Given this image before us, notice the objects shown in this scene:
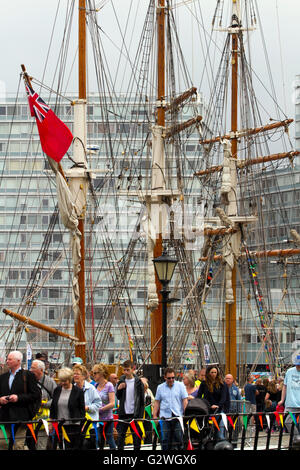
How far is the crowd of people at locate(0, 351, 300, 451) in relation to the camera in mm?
15781

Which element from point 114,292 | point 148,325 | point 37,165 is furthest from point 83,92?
point 37,165

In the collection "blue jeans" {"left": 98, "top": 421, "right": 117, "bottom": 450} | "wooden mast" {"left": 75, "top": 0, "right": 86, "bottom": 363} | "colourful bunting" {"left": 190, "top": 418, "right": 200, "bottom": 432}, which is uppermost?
"wooden mast" {"left": 75, "top": 0, "right": 86, "bottom": 363}

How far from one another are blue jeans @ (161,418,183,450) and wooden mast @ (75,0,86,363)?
17.0 metres

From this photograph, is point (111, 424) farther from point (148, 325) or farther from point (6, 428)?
point (148, 325)

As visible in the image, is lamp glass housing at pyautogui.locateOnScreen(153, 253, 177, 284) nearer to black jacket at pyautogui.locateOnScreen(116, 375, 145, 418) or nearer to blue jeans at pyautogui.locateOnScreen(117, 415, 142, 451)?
black jacket at pyautogui.locateOnScreen(116, 375, 145, 418)

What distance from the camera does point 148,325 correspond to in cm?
4966

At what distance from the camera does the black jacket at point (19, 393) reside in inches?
621

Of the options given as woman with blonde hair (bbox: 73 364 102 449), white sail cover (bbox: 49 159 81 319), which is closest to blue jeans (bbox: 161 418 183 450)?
woman with blonde hair (bbox: 73 364 102 449)

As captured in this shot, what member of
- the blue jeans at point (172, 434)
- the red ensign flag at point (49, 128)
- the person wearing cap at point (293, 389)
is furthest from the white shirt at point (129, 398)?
the red ensign flag at point (49, 128)

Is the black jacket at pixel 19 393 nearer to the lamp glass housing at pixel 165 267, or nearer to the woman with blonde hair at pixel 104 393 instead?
the woman with blonde hair at pixel 104 393

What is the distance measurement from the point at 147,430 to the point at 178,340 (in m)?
26.0

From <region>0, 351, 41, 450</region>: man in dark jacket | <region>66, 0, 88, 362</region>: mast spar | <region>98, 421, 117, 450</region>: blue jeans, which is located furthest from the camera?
<region>66, 0, 88, 362</region>: mast spar

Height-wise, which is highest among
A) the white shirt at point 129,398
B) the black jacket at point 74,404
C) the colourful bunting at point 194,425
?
the white shirt at point 129,398

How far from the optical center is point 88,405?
1775cm
